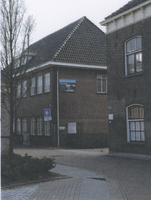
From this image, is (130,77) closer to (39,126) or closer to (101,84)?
(101,84)

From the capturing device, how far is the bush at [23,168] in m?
9.94

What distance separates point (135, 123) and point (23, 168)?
924 cm

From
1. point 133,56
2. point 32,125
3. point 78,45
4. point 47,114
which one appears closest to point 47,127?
point 47,114

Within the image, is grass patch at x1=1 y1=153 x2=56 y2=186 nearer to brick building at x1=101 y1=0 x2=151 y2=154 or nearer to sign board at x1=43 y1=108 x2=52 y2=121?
brick building at x1=101 y1=0 x2=151 y2=154

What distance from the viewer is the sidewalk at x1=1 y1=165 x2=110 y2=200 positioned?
7.76 meters

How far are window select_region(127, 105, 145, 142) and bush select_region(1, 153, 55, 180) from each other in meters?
8.09

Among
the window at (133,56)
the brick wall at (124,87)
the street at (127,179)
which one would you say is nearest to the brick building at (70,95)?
the brick wall at (124,87)

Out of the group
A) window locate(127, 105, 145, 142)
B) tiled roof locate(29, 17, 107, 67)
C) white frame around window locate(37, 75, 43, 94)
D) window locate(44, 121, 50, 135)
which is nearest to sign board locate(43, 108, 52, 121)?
window locate(44, 121, 50, 135)

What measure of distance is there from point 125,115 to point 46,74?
11310mm

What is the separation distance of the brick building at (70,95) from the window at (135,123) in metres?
7.76

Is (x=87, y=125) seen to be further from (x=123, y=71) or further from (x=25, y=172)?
(x=25, y=172)

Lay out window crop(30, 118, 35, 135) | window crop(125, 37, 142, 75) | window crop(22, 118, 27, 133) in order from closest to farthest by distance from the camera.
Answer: window crop(125, 37, 142, 75) < window crop(30, 118, 35, 135) < window crop(22, 118, 27, 133)

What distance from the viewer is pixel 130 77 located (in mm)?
18156

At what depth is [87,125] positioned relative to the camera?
27562mm
